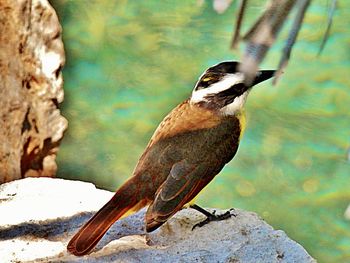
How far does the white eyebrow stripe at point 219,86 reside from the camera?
2.54m

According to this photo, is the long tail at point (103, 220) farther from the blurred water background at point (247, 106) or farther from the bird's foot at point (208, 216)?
the blurred water background at point (247, 106)

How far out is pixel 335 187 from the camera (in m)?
3.58

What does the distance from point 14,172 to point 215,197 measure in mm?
991

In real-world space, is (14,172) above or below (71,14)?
below

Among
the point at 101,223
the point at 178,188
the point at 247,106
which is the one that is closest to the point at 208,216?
the point at 178,188

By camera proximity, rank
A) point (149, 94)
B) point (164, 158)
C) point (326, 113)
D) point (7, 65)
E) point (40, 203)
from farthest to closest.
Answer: point (149, 94) < point (326, 113) < point (7, 65) < point (40, 203) < point (164, 158)

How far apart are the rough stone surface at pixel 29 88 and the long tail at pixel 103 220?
103 cm

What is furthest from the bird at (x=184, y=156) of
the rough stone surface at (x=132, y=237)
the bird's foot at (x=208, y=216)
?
the bird's foot at (x=208, y=216)

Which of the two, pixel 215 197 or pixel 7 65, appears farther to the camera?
pixel 215 197

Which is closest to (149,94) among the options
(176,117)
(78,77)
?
(78,77)

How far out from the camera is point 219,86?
2576 mm

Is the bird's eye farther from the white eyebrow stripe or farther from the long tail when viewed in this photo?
the long tail

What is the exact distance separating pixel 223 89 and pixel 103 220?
1.95ft

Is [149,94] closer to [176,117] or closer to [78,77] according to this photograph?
[78,77]
